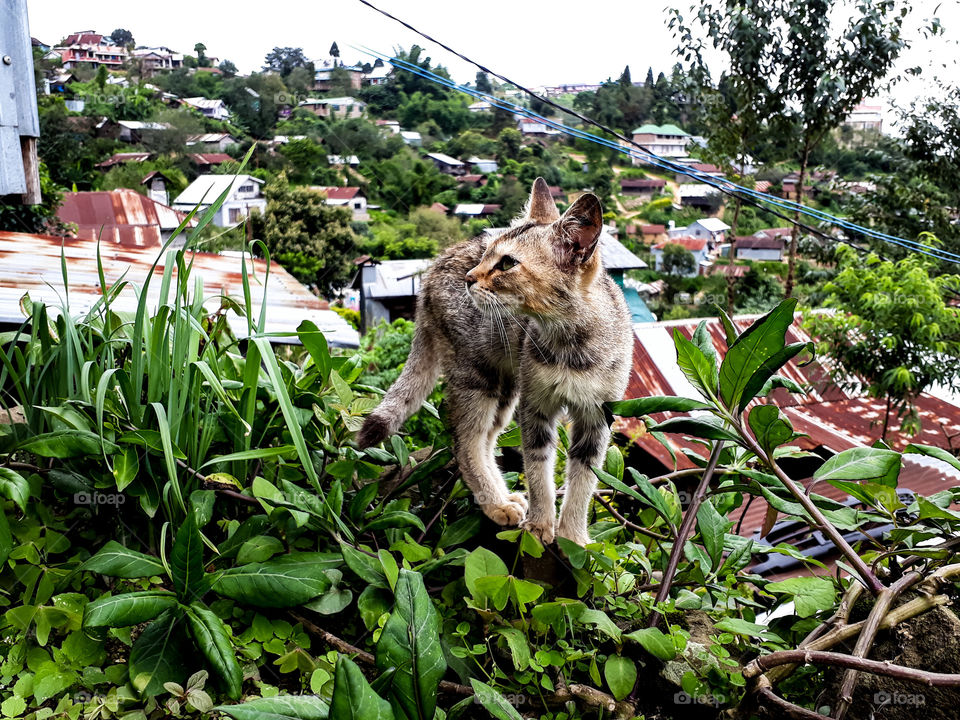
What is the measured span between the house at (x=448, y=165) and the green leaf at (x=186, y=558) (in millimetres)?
13203

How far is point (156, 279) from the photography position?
3.31 m

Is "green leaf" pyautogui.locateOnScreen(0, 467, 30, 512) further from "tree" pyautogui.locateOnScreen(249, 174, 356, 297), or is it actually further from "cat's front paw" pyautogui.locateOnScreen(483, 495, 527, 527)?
"tree" pyautogui.locateOnScreen(249, 174, 356, 297)

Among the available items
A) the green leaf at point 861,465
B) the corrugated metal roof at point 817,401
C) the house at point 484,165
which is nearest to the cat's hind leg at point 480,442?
the green leaf at point 861,465

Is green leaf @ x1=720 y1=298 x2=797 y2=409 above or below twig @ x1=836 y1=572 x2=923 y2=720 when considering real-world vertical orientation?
above

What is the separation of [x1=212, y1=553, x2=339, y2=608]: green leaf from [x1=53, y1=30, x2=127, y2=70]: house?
17.4m

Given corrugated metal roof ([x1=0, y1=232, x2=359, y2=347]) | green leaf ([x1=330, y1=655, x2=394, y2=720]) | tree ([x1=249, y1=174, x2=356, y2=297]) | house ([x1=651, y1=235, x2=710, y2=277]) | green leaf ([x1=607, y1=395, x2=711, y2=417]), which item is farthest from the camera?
house ([x1=651, y1=235, x2=710, y2=277])

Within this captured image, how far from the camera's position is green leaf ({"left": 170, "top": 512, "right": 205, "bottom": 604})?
1.10 meters

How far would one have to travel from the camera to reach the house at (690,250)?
47.2ft

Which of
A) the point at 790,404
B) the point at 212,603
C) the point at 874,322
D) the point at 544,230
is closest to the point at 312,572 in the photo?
the point at 212,603

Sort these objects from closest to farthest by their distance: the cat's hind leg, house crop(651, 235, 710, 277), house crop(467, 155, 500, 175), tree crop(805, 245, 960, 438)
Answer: the cat's hind leg → tree crop(805, 245, 960, 438) → house crop(467, 155, 500, 175) → house crop(651, 235, 710, 277)

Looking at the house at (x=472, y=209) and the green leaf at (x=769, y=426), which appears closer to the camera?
the green leaf at (x=769, y=426)

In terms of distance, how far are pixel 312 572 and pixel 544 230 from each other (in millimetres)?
774

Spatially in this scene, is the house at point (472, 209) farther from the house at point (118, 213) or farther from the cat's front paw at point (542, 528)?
the cat's front paw at point (542, 528)

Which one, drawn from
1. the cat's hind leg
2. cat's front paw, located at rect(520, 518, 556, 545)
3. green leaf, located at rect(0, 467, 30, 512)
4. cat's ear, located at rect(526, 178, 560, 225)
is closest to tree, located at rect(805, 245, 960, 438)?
cat's ear, located at rect(526, 178, 560, 225)
